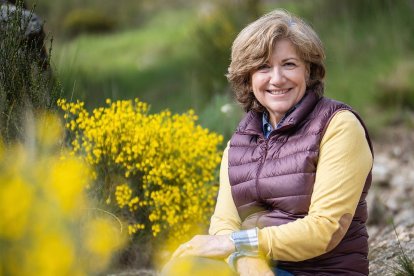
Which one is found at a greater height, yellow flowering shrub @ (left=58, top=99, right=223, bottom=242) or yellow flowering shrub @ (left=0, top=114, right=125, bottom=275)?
yellow flowering shrub @ (left=0, top=114, right=125, bottom=275)

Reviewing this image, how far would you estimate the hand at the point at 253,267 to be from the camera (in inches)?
99.7

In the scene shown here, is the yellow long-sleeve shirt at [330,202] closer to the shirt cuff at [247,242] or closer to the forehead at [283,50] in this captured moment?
the shirt cuff at [247,242]

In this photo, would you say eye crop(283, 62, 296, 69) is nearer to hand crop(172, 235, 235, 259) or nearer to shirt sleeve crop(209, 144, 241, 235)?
shirt sleeve crop(209, 144, 241, 235)

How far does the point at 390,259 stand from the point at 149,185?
4.31ft

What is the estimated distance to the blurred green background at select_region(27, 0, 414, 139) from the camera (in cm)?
639

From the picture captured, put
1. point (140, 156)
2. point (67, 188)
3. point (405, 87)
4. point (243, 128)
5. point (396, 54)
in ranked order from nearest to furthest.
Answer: point (67, 188) < point (243, 128) < point (140, 156) < point (405, 87) < point (396, 54)

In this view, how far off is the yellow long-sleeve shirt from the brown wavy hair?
321 mm

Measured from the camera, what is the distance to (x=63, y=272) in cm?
119

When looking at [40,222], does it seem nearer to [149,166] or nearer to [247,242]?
[247,242]

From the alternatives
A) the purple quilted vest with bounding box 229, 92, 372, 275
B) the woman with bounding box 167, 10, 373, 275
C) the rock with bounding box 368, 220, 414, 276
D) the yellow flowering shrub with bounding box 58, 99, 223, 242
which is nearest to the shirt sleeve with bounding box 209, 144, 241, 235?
the woman with bounding box 167, 10, 373, 275

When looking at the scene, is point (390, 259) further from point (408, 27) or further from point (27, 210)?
point (408, 27)

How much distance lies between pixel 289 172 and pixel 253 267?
1.15ft

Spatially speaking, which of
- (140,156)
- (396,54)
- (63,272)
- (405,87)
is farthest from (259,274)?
(396,54)

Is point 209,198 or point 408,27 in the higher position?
point 408,27
